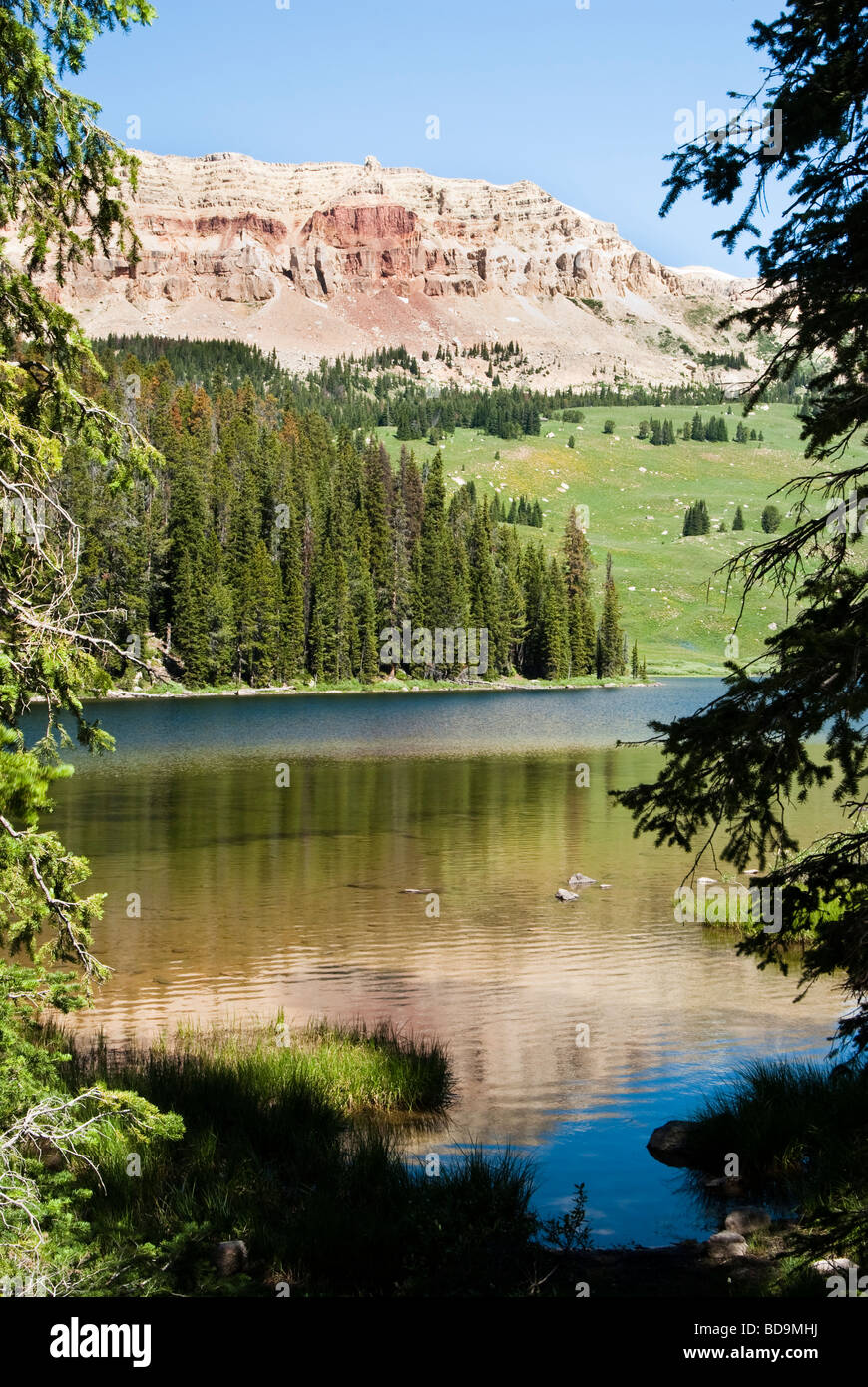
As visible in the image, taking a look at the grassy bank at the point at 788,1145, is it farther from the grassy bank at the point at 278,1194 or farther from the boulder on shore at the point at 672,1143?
the grassy bank at the point at 278,1194

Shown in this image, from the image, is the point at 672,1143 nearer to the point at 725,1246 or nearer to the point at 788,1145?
the point at 788,1145

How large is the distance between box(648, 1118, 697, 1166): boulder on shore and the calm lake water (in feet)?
0.40

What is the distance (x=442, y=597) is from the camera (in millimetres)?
114562

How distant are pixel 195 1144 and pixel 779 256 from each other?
7.99m

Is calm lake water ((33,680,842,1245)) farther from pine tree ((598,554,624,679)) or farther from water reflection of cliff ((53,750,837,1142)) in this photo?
pine tree ((598,554,624,679))

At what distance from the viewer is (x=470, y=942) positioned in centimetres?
1883

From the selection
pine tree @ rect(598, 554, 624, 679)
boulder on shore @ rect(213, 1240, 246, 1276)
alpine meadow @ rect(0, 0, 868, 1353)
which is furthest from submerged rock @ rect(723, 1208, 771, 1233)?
pine tree @ rect(598, 554, 624, 679)

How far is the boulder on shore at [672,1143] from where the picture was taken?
9500 mm

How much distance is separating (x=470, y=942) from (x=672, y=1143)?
9.34 metres

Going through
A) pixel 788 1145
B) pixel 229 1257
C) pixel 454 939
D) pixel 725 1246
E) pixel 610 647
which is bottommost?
pixel 610 647

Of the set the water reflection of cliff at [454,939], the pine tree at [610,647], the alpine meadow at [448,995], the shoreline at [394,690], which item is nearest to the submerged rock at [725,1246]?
the alpine meadow at [448,995]

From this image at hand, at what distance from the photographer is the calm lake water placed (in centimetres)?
1089

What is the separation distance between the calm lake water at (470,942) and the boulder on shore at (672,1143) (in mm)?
122

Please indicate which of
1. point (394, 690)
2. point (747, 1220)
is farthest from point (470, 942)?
point (394, 690)
